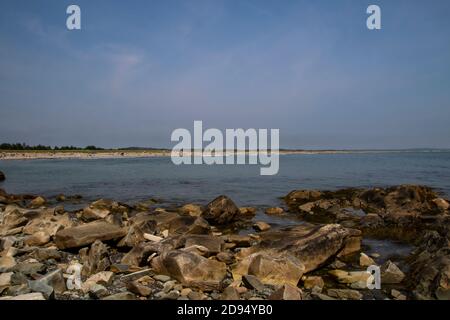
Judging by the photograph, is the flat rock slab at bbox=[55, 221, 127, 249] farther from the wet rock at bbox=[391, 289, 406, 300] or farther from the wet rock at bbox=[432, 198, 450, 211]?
the wet rock at bbox=[432, 198, 450, 211]

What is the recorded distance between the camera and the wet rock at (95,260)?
7.44 m

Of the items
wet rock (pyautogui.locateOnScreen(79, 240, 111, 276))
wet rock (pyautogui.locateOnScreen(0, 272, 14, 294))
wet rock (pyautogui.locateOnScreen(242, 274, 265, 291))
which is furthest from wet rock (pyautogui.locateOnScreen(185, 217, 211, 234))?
wet rock (pyautogui.locateOnScreen(0, 272, 14, 294))

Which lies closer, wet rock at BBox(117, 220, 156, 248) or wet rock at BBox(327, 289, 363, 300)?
wet rock at BBox(327, 289, 363, 300)

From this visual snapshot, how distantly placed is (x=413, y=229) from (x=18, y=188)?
3000 cm

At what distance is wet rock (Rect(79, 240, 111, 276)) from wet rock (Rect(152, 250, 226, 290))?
1438 millimetres

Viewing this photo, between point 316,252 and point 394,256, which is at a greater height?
point 316,252

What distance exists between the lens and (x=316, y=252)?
8.00m

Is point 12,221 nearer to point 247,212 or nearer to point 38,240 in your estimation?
point 38,240

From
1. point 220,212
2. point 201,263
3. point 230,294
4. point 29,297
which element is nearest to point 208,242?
point 201,263

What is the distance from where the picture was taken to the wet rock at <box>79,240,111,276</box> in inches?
293

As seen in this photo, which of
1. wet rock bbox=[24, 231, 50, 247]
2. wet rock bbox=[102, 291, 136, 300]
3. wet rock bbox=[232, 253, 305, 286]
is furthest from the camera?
wet rock bbox=[24, 231, 50, 247]

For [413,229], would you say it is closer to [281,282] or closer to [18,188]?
[281,282]

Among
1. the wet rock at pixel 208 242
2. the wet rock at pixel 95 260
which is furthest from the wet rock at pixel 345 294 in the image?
the wet rock at pixel 95 260
